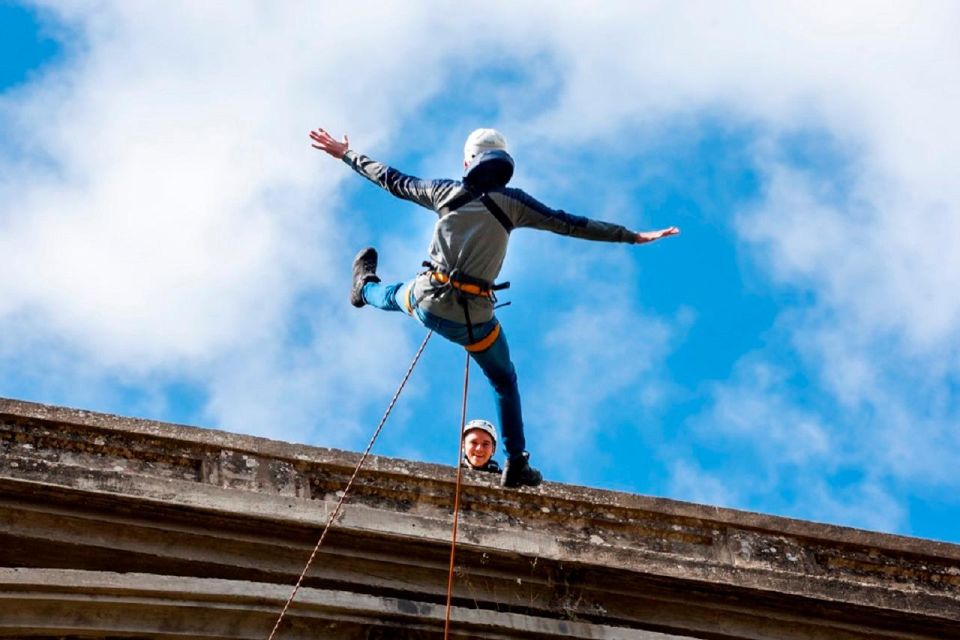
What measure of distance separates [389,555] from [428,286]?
1551mm

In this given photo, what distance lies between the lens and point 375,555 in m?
10.8

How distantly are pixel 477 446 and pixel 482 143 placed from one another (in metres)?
2.55

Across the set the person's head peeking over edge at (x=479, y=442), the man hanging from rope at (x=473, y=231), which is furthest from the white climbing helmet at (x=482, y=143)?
the person's head peeking over edge at (x=479, y=442)

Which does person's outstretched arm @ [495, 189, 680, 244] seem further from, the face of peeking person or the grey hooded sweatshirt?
the face of peeking person

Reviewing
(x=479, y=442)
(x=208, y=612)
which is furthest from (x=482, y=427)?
(x=208, y=612)

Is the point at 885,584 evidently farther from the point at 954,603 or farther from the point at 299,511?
the point at 299,511

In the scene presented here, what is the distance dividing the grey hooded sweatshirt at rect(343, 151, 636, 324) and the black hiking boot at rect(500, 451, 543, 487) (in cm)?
90

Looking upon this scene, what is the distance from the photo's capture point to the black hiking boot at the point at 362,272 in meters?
12.1

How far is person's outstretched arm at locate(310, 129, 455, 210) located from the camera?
10820 millimetres

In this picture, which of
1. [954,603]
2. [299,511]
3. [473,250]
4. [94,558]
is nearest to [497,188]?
[473,250]

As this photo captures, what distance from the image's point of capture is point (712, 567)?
11250 mm

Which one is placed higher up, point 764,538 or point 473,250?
point 473,250

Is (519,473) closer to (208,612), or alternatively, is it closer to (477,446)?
(477,446)

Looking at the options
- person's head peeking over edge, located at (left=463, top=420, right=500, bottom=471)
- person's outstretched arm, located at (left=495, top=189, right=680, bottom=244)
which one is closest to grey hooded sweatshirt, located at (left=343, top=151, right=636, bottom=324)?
person's outstretched arm, located at (left=495, top=189, right=680, bottom=244)
